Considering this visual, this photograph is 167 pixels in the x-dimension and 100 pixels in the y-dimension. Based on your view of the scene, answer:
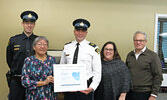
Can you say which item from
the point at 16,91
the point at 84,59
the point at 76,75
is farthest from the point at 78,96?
the point at 16,91

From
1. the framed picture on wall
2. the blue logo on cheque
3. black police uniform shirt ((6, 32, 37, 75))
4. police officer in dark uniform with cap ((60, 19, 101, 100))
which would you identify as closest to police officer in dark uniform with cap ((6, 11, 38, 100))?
black police uniform shirt ((6, 32, 37, 75))

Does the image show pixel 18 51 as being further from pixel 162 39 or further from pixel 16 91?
pixel 162 39

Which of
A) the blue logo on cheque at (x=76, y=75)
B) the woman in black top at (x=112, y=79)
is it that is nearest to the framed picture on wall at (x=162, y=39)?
the woman in black top at (x=112, y=79)

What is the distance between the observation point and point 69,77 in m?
1.54

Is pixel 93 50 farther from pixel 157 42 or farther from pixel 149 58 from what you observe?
pixel 157 42

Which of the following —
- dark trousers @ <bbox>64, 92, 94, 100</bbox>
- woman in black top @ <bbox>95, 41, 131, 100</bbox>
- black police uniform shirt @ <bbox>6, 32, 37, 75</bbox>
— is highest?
black police uniform shirt @ <bbox>6, 32, 37, 75</bbox>

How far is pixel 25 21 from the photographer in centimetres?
180

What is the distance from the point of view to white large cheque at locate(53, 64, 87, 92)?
1.51 metres

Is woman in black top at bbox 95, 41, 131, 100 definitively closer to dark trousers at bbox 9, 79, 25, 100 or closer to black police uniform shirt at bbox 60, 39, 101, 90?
black police uniform shirt at bbox 60, 39, 101, 90

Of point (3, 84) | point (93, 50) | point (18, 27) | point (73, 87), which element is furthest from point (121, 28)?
point (3, 84)

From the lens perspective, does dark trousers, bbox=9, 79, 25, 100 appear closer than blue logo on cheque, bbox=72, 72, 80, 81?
No

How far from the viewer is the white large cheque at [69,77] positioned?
151 centimetres

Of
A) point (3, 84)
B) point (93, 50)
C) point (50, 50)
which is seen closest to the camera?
point (93, 50)

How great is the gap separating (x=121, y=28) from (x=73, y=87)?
1.59 m
